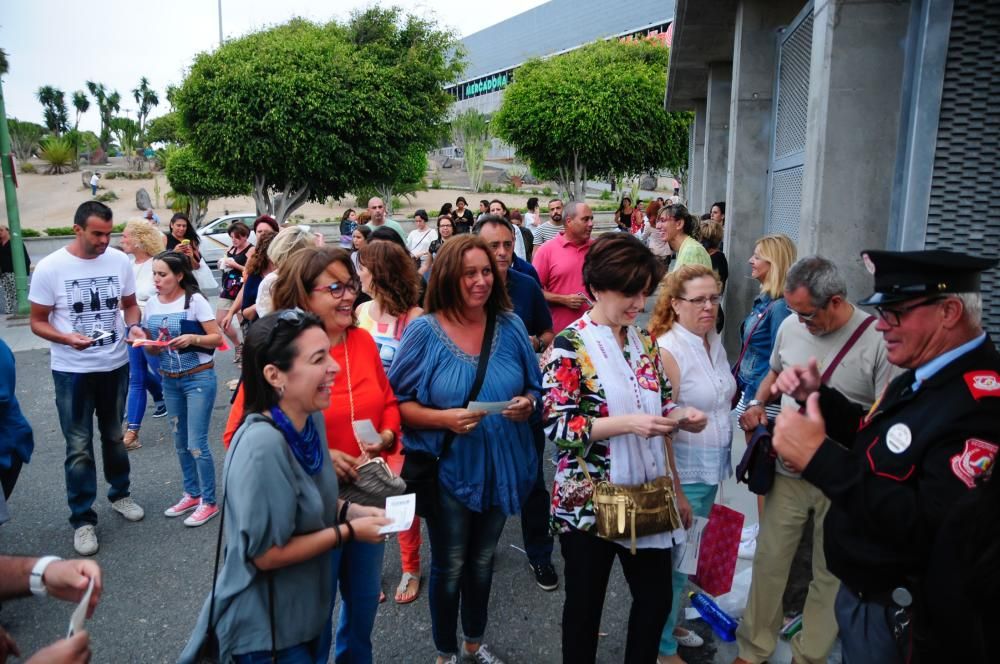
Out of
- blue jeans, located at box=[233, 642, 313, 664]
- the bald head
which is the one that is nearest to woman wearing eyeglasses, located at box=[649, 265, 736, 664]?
blue jeans, located at box=[233, 642, 313, 664]

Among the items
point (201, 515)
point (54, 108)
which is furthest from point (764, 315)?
point (54, 108)

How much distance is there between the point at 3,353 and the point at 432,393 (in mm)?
2033

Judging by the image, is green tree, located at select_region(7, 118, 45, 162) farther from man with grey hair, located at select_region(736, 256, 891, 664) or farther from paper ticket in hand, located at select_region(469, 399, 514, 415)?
man with grey hair, located at select_region(736, 256, 891, 664)

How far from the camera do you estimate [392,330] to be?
12.2ft

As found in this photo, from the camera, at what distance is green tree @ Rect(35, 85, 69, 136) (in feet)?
243

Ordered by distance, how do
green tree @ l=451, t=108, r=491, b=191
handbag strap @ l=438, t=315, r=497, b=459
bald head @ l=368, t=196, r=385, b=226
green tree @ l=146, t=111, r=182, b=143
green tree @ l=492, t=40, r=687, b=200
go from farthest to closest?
green tree @ l=146, t=111, r=182, b=143, green tree @ l=451, t=108, r=491, b=191, green tree @ l=492, t=40, r=687, b=200, bald head @ l=368, t=196, r=385, b=226, handbag strap @ l=438, t=315, r=497, b=459

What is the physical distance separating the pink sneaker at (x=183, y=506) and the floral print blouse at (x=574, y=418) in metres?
3.41

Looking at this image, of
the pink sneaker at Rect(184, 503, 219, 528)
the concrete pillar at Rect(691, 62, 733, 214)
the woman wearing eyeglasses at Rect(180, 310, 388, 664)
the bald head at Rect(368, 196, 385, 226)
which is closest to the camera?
the woman wearing eyeglasses at Rect(180, 310, 388, 664)

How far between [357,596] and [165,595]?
1745 mm

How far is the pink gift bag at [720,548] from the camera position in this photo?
10.7ft

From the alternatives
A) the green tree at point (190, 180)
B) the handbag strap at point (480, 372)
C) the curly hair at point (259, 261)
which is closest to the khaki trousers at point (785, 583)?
the handbag strap at point (480, 372)

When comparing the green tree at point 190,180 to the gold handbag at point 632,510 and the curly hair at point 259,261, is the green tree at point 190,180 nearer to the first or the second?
the curly hair at point 259,261

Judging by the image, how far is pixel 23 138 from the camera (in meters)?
59.1

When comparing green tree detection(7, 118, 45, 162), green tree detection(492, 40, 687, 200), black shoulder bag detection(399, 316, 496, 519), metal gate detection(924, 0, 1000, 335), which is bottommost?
black shoulder bag detection(399, 316, 496, 519)
